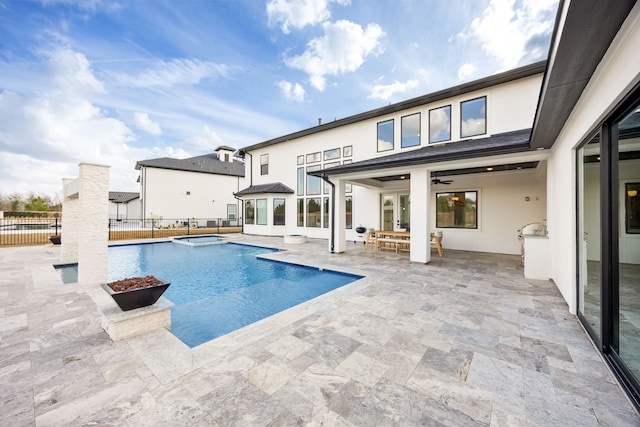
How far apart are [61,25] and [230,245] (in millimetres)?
9515

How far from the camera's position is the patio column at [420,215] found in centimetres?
692

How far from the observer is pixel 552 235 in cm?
525

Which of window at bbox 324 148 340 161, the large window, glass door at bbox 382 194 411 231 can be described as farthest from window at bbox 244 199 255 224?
glass door at bbox 382 194 411 231

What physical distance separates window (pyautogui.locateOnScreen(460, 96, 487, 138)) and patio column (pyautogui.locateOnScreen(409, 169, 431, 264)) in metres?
3.79

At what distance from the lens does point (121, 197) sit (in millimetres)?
28141

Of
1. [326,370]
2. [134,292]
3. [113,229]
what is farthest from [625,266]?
[113,229]

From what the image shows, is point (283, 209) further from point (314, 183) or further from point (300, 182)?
point (314, 183)

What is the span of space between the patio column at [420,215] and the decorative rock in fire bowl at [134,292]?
20.8 ft

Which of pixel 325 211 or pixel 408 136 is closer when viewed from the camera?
pixel 408 136

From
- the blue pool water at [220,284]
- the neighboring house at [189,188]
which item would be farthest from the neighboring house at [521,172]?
the neighboring house at [189,188]

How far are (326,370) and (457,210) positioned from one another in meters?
9.30

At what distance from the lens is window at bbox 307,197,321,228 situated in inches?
525

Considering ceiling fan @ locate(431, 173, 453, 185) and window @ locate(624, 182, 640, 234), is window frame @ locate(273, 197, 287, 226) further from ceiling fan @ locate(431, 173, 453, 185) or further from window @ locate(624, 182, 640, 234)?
window @ locate(624, 182, 640, 234)

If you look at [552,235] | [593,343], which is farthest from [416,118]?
[593,343]
